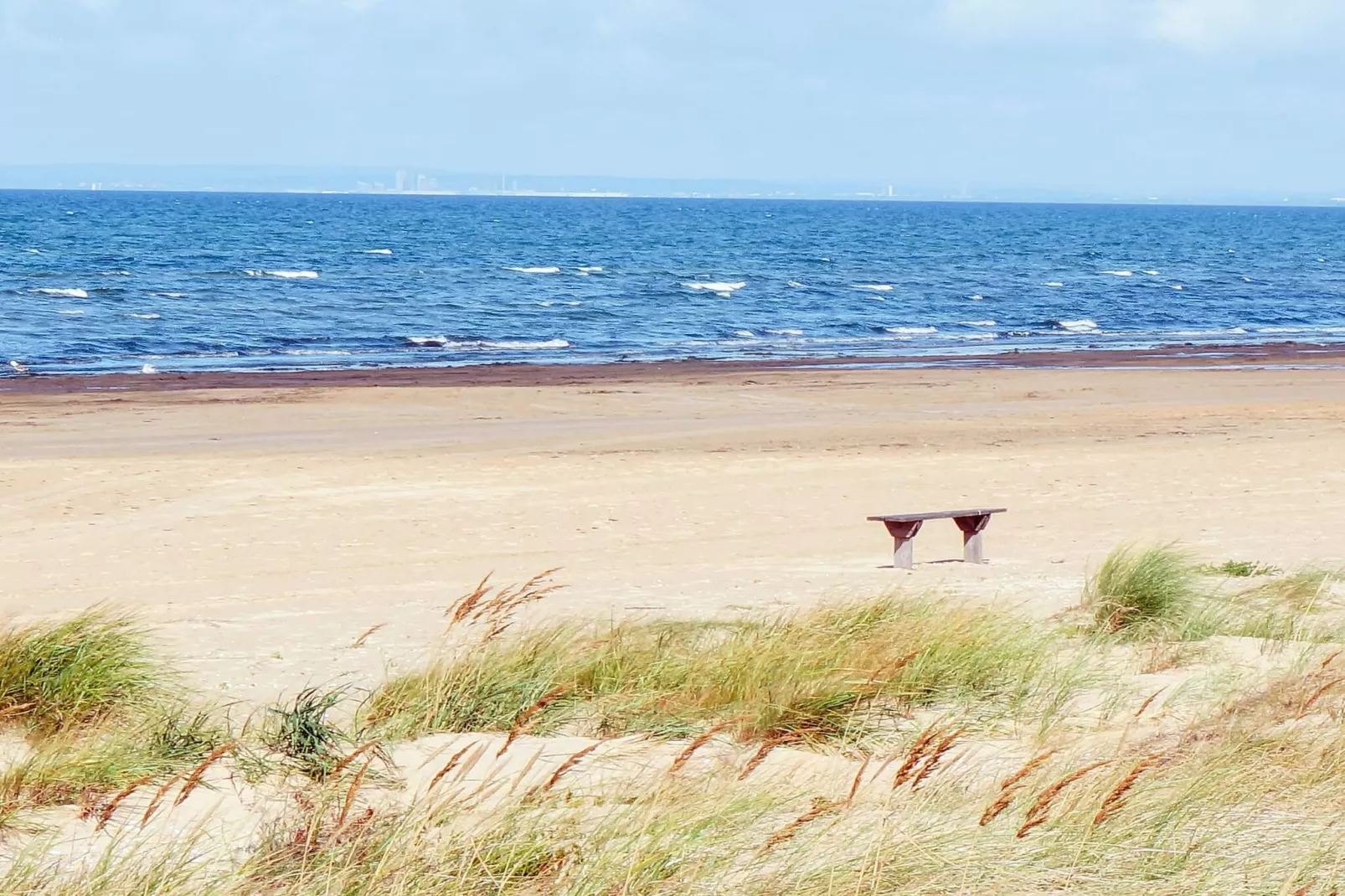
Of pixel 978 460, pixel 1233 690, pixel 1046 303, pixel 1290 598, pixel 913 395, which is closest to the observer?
pixel 1233 690

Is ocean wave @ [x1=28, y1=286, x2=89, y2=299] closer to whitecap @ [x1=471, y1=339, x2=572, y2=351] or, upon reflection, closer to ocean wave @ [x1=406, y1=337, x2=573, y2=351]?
ocean wave @ [x1=406, y1=337, x2=573, y2=351]

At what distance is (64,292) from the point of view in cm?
3769

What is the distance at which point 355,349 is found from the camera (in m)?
28.9

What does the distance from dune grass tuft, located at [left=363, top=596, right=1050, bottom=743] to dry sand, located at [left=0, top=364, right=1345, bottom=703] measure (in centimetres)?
90

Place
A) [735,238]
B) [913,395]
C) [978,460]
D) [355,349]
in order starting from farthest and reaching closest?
[735,238] → [355,349] → [913,395] → [978,460]

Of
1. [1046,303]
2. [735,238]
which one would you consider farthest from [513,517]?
[735,238]

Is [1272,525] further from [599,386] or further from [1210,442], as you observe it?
[599,386]

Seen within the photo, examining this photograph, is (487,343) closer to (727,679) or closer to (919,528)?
(919,528)

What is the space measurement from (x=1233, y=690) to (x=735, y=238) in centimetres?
7757

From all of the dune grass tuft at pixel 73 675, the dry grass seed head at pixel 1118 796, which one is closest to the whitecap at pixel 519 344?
the dune grass tuft at pixel 73 675

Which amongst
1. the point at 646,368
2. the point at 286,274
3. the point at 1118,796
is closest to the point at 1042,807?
the point at 1118,796

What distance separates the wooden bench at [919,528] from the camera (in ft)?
32.2

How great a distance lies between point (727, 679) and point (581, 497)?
7.29 m

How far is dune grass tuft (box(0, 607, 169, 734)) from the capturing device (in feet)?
17.5
